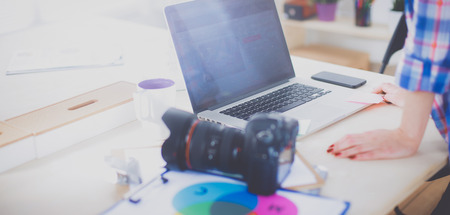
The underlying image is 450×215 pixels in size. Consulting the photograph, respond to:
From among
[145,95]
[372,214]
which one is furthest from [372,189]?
[145,95]

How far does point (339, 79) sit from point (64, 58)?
923 millimetres

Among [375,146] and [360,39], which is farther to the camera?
[360,39]

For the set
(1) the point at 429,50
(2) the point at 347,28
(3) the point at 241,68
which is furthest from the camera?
(2) the point at 347,28

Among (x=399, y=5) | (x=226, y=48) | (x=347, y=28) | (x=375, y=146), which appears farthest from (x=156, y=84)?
(x=347, y=28)

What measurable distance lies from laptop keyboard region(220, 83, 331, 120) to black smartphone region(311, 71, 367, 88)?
0.08m

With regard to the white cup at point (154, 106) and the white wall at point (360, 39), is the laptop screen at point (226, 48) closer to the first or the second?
the white cup at point (154, 106)

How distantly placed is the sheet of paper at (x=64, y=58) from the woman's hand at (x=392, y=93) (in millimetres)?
829

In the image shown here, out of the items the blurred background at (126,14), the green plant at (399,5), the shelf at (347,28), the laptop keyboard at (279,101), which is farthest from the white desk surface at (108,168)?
the shelf at (347,28)

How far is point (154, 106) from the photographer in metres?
1.01

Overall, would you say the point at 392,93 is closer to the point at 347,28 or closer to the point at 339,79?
the point at 339,79

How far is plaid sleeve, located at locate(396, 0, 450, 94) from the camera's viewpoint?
0.89m

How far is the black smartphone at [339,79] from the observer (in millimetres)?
1306

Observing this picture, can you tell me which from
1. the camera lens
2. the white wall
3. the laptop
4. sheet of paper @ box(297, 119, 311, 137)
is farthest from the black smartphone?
the white wall

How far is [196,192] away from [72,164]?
31cm
